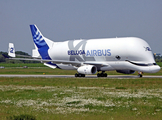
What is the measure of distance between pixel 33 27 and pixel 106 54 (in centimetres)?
1878

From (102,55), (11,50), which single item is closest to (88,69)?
(102,55)

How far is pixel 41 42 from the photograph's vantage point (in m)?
54.1

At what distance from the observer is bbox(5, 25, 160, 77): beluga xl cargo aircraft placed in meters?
40.1

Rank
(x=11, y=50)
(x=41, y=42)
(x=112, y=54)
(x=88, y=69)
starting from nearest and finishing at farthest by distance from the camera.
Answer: (x=112, y=54)
(x=88, y=69)
(x=41, y=42)
(x=11, y=50)

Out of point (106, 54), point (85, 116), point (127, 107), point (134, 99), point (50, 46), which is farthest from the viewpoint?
point (50, 46)

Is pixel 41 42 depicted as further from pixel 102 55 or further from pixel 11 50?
pixel 102 55

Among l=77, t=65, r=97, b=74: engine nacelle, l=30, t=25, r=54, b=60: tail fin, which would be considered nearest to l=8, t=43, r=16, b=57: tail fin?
l=30, t=25, r=54, b=60: tail fin

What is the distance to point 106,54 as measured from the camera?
42938 millimetres

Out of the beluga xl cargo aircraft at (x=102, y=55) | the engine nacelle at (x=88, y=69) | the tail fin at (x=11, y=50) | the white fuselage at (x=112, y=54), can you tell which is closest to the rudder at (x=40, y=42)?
the beluga xl cargo aircraft at (x=102, y=55)

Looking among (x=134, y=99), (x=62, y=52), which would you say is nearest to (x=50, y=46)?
(x=62, y=52)

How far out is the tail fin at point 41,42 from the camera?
52688mm

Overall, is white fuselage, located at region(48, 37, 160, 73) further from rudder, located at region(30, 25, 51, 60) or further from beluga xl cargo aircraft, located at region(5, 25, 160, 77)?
rudder, located at region(30, 25, 51, 60)

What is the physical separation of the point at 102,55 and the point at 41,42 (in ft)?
49.9

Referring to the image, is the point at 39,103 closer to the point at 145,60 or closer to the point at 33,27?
the point at 145,60
